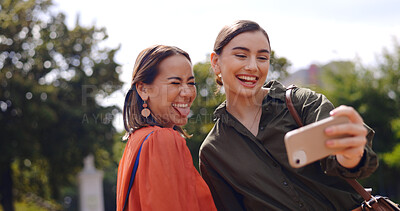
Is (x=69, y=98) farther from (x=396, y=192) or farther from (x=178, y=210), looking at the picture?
(x=396, y=192)

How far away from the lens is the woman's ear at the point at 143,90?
329 cm

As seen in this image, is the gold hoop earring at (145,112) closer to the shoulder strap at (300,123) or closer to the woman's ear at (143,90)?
the woman's ear at (143,90)

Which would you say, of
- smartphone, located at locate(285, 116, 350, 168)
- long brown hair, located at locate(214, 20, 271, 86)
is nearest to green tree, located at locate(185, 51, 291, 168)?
long brown hair, located at locate(214, 20, 271, 86)

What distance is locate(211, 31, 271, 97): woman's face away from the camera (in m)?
3.12

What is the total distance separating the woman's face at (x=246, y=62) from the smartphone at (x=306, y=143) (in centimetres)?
126

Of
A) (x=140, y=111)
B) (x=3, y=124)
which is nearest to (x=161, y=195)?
(x=140, y=111)

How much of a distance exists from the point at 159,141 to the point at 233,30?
1.00 m

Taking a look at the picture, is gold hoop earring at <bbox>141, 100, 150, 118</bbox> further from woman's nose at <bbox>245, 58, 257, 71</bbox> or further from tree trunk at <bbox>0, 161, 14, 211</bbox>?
tree trunk at <bbox>0, 161, 14, 211</bbox>

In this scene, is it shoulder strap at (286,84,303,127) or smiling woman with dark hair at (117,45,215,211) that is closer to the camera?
smiling woman with dark hair at (117,45,215,211)

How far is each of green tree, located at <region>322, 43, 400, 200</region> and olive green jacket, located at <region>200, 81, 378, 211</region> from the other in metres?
23.8

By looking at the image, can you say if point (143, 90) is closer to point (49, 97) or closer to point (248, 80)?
point (248, 80)

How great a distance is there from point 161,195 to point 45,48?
67.1 ft

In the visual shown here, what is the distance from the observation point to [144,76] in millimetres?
3260

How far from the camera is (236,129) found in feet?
10.4
